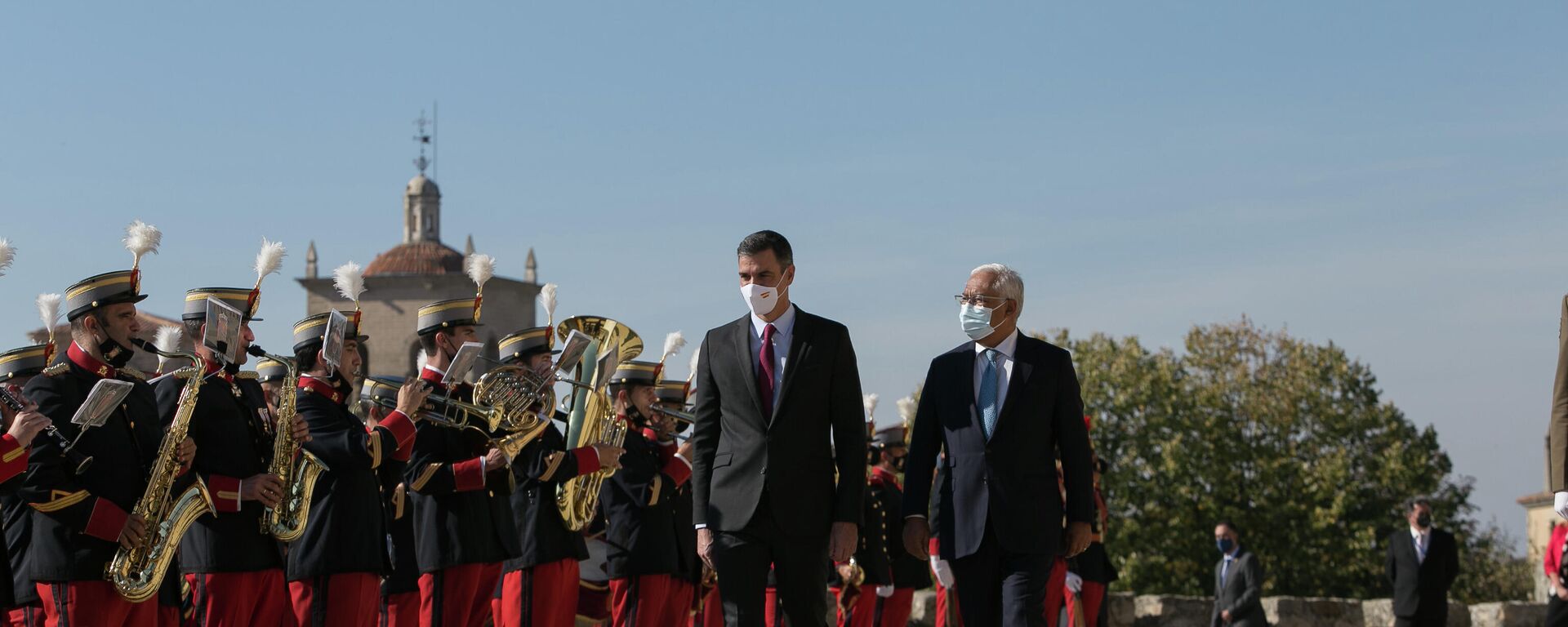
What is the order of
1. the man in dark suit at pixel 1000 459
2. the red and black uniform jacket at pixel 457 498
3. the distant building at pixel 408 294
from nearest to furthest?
the man in dark suit at pixel 1000 459 < the red and black uniform jacket at pixel 457 498 < the distant building at pixel 408 294

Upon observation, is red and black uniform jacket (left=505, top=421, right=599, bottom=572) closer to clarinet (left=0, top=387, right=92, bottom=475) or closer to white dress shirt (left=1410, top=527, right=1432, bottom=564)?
clarinet (left=0, top=387, right=92, bottom=475)

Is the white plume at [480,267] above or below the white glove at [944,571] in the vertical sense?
above

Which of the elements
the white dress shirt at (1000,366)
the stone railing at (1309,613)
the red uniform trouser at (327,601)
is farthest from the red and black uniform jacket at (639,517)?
the stone railing at (1309,613)

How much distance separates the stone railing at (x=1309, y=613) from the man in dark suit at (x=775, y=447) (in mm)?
12972

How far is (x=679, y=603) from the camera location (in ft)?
41.8

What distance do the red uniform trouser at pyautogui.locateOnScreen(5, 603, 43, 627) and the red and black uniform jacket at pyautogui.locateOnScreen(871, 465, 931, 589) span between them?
376 inches

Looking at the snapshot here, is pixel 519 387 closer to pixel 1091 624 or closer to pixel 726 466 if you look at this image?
pixel 726 466

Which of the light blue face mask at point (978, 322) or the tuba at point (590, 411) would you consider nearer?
the light blue face mask at point (978, 322)

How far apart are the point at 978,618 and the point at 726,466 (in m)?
1.39

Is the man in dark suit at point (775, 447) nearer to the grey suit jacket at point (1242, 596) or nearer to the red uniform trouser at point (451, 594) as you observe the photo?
the red uniform trouser at point (451, 594)

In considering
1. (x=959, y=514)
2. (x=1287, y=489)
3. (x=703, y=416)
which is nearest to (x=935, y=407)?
(x=959, y=514)

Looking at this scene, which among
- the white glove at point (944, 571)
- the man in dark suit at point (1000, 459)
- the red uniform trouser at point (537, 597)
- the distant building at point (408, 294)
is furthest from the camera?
the distant building at point (408, 294)

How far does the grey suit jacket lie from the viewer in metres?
20.1

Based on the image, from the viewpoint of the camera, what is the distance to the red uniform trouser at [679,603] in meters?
12.6
